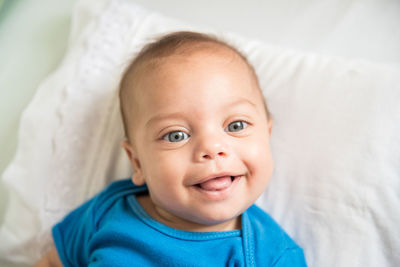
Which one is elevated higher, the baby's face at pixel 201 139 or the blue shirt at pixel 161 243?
the baby's face at pixel 201 139

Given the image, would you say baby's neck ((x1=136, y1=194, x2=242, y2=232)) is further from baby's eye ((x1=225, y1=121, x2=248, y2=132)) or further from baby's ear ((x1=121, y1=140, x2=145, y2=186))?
Result: baby's eye ((x1=225, y1=121, x2=248, y2=132))

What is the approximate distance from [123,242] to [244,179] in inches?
14.6

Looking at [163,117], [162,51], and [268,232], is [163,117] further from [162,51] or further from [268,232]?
[268,232]

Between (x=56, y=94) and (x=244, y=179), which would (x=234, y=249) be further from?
(x=56, y=94)

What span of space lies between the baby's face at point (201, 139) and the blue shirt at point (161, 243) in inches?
2.7

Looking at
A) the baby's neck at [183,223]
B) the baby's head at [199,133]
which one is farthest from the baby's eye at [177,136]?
the baby's neck at [183,223]

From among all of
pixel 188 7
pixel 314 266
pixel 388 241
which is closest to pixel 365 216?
pixel 388 241

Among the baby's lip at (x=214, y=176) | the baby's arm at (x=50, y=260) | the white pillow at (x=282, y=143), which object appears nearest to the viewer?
the baby's lip at (x=214, y=176)

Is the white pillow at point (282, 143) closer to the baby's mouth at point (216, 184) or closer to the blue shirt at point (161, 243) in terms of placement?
the blue shirt at point (161, 243)

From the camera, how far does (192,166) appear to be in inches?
31.2

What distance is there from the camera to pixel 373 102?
95 cm

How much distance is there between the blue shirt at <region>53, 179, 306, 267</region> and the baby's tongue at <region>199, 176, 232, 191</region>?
0.55 feet

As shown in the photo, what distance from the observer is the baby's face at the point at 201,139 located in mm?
798

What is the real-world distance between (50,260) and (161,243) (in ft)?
1.38
